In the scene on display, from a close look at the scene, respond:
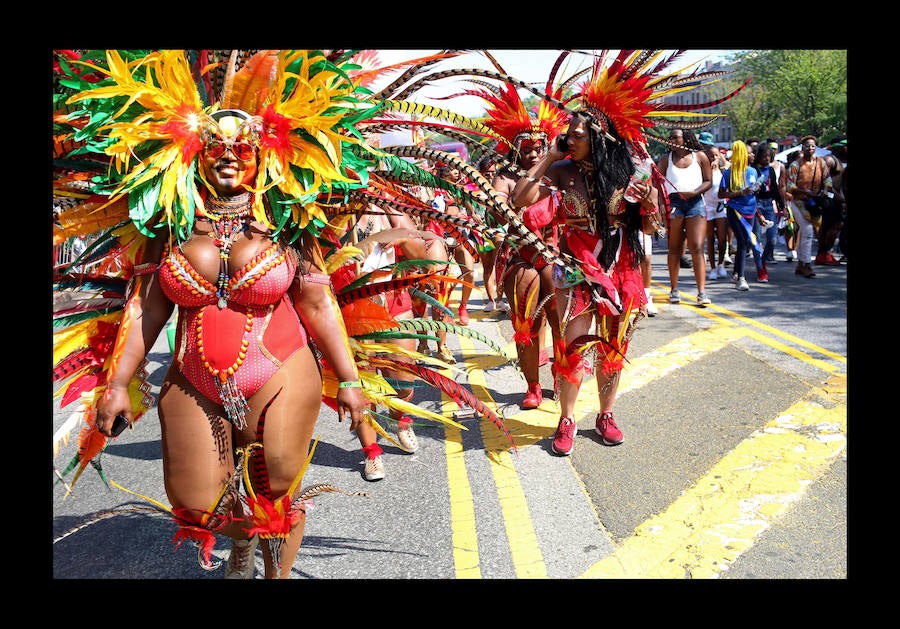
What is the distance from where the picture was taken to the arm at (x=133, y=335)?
2869 mm

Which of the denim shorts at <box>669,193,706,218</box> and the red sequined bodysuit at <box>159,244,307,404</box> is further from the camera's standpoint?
the denim shorts at <box>669,193,706,218</box>

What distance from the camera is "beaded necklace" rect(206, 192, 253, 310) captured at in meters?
2.83

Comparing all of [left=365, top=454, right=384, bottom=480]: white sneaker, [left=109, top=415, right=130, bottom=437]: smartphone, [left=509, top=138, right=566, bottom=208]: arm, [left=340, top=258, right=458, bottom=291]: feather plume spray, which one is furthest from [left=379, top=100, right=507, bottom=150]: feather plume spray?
[left=365, top=454, right=384, bottom=480]: white sneaker

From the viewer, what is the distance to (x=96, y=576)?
3471mm

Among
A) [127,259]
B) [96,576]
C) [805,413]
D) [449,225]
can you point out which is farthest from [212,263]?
[805,413]

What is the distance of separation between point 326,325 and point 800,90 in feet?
131

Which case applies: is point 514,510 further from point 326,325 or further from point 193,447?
point 193,447

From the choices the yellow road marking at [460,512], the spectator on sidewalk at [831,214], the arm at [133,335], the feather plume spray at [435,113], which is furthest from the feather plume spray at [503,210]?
the spectator on sidewalk at [831,214]

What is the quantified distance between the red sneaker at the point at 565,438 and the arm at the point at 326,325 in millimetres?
2028

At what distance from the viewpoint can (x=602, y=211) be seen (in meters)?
4.60

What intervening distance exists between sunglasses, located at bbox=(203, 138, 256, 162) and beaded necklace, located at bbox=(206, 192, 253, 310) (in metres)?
0.16

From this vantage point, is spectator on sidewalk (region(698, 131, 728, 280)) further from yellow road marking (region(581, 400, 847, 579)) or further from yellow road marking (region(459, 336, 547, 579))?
yellow road marking (region(459, 336, 547, 579))

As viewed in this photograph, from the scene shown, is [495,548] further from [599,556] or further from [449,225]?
[449,225]

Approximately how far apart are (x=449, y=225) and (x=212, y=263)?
1.01 metres
